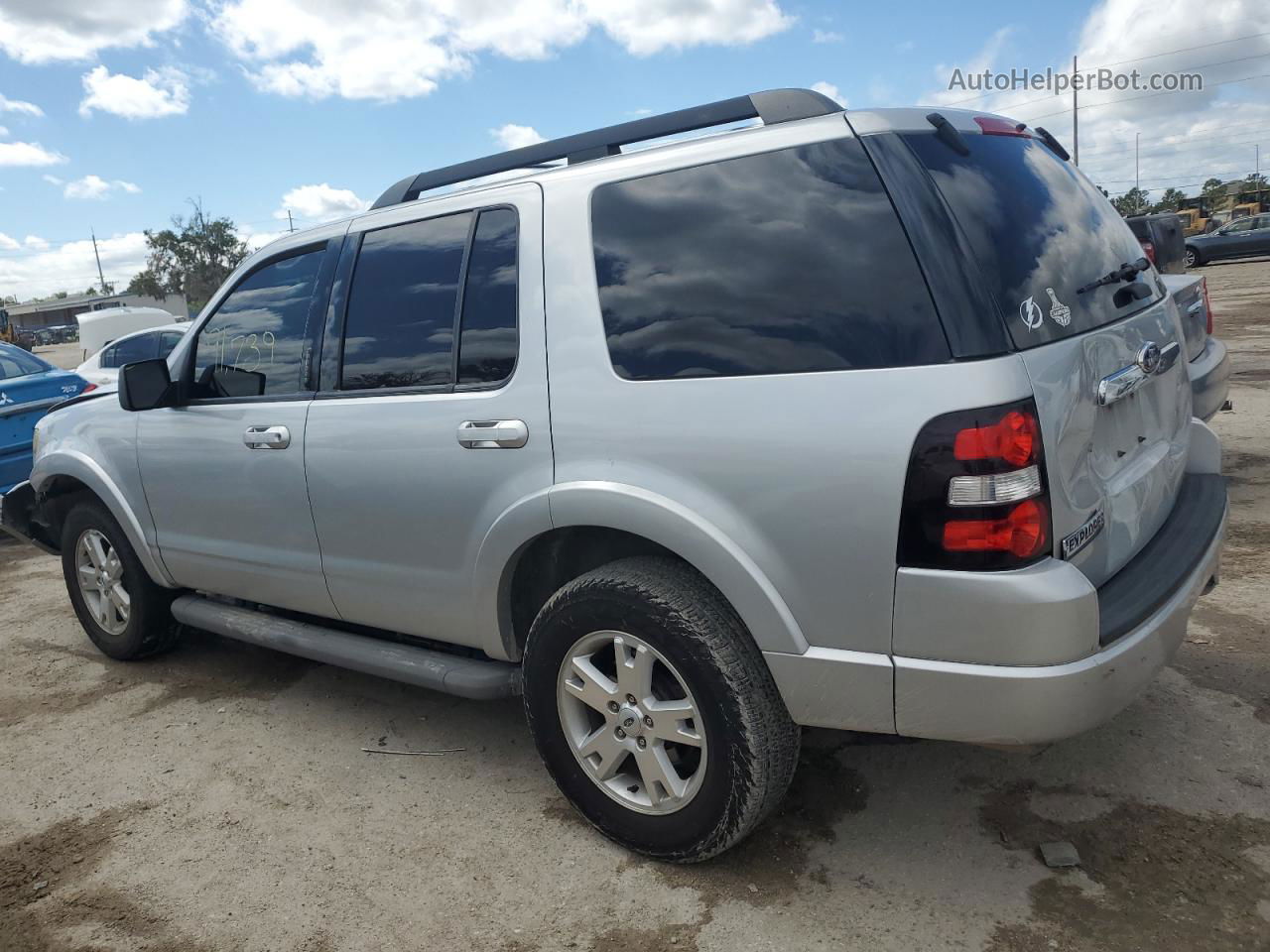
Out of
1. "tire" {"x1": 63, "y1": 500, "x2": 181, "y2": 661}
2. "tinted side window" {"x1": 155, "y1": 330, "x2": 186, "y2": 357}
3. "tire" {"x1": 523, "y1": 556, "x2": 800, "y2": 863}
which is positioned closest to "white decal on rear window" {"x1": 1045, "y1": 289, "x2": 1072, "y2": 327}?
"tire" {"x1": 523, "y1": 556, "x2": 800, "y2": 863}

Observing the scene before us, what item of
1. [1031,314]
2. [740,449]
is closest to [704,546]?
[740,449]

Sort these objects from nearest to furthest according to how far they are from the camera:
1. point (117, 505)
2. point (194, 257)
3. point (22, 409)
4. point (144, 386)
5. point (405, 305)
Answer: point (405, 305) < point (144, 386) < point (117, 505) < point (22, 409) < point (194, 257)

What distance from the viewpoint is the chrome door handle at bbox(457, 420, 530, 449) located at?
9.10ft

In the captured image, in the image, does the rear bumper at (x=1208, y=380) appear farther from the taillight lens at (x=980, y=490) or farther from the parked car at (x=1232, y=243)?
the parked car at (x=1232, y=243)

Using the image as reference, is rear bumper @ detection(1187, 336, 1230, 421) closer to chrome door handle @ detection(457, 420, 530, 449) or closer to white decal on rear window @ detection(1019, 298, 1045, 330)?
white decal on rear window @ detection(1019, 298, 1045, 330)

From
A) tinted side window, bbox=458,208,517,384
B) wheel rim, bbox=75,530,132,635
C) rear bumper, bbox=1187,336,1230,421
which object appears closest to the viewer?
tinted side window, bbox=458,208,517,384

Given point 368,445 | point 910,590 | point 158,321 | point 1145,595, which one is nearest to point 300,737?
point 368,445

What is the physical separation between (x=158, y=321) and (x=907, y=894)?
1890cm

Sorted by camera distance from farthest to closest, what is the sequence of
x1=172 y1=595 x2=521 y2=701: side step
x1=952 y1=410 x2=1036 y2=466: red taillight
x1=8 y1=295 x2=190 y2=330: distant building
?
1. x1=8 y1=295 x2=190 y2=330: distant building
2. x1=172 y1=595 x2=521 y2=701: side step
3. x1=952 y1=410 x2=1036 y2=466: red taillight

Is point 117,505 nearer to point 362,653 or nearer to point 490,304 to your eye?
point 362,653

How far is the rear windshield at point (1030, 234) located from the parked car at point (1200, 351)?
2.47 meters

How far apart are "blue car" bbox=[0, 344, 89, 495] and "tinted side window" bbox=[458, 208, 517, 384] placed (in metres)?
6.14

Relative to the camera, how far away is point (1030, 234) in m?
2.37

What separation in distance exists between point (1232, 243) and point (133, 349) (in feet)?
92.9
